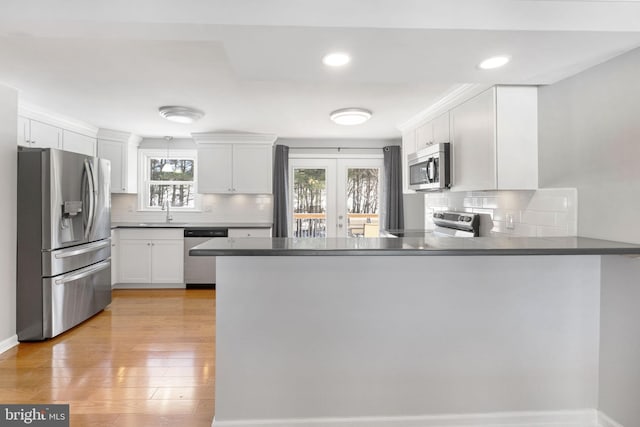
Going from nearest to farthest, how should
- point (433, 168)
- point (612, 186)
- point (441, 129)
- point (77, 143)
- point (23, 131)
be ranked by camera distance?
point (612, 186) < point (433, 168) < point (441, 129) < point (23, 131) < point (77, 143)

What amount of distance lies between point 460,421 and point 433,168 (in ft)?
6.31

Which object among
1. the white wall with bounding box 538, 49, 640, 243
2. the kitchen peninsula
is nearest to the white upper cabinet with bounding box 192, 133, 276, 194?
the kitchen peninsula

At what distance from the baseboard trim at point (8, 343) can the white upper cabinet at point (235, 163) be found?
2627 mm

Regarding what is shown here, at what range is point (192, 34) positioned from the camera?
1550mm

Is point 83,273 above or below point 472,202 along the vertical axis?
below

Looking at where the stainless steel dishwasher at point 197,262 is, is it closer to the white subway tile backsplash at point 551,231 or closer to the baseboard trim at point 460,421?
the baseboard trim at point 460,421

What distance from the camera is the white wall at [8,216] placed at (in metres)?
2.89

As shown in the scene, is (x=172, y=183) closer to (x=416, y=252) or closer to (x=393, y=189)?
(x=393, y=189)

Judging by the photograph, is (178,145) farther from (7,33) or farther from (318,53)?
(318,53)

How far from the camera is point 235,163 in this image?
197 inches

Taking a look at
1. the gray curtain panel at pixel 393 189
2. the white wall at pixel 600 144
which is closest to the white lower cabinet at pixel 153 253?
the gray curtain panel at pixel 393 189

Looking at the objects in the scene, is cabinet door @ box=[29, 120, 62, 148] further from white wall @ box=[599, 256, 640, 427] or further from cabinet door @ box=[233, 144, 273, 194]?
white wall @ box=[599, 256, 640, 427]

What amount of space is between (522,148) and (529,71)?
20.8 inches

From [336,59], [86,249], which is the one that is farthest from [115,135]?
[336,59]
